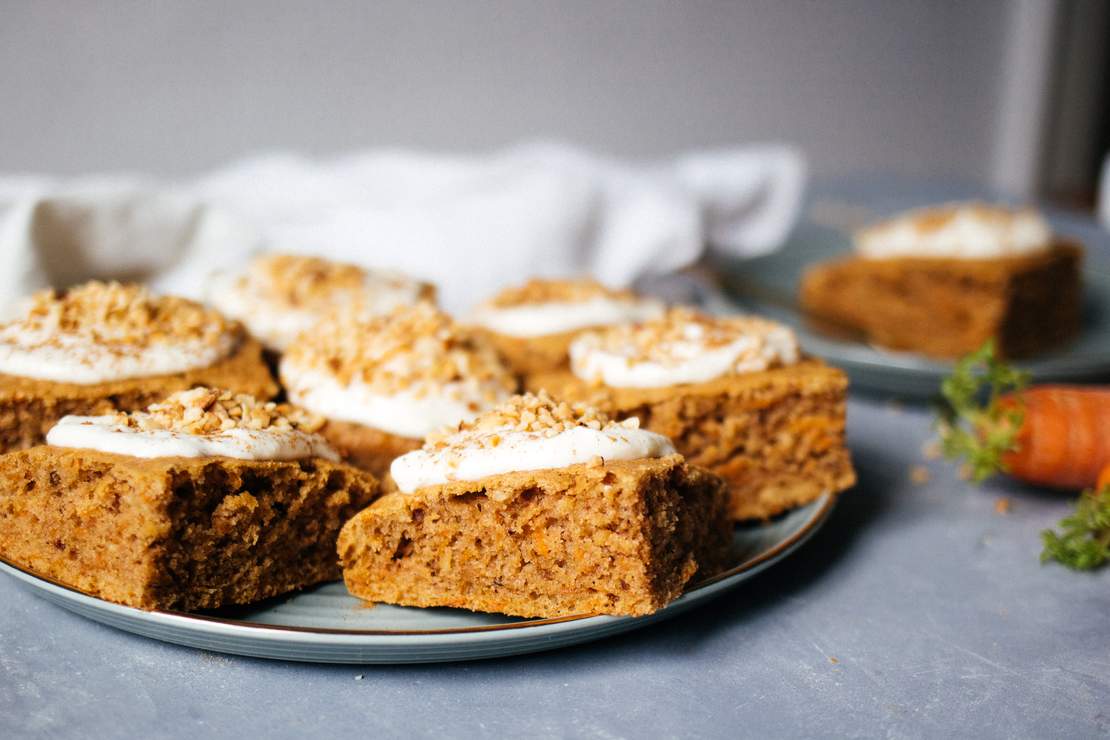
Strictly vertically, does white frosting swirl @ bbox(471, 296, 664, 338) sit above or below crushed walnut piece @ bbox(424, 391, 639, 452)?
below

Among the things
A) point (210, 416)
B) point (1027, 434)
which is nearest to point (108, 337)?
point (210, 416)

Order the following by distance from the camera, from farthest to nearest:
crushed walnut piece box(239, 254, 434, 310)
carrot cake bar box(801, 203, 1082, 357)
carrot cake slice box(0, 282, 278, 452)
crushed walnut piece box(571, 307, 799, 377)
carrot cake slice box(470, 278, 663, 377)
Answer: carrot cake bar box(801, 203, 1082, 357)
crushed walnut piece box(239, 254, 434, 310)
carrot cake slice box(470, 278, 663, 377)
crushed walnut piece box(571, 307, 799, 377)
carrot cake slice box(0, 282, 278, 452)

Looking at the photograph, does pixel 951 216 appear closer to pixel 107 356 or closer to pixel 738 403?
pixel 738 403

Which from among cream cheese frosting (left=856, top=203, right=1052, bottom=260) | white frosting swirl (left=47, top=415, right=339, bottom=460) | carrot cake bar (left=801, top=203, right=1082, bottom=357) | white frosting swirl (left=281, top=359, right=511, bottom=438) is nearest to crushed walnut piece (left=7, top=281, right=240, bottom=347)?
white frosting swirl (left=281, top=359, right=511, bottom=438)

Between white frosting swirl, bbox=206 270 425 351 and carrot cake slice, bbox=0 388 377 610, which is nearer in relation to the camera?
carrot cake slice, bbox=0 388 377 610

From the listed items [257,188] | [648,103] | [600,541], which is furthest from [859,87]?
[600,541]

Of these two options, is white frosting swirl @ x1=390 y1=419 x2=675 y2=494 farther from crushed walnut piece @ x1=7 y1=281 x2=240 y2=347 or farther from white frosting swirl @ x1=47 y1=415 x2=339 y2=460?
crushed walnut piece @ x1=7 y1=281 x2=240 y2=347
